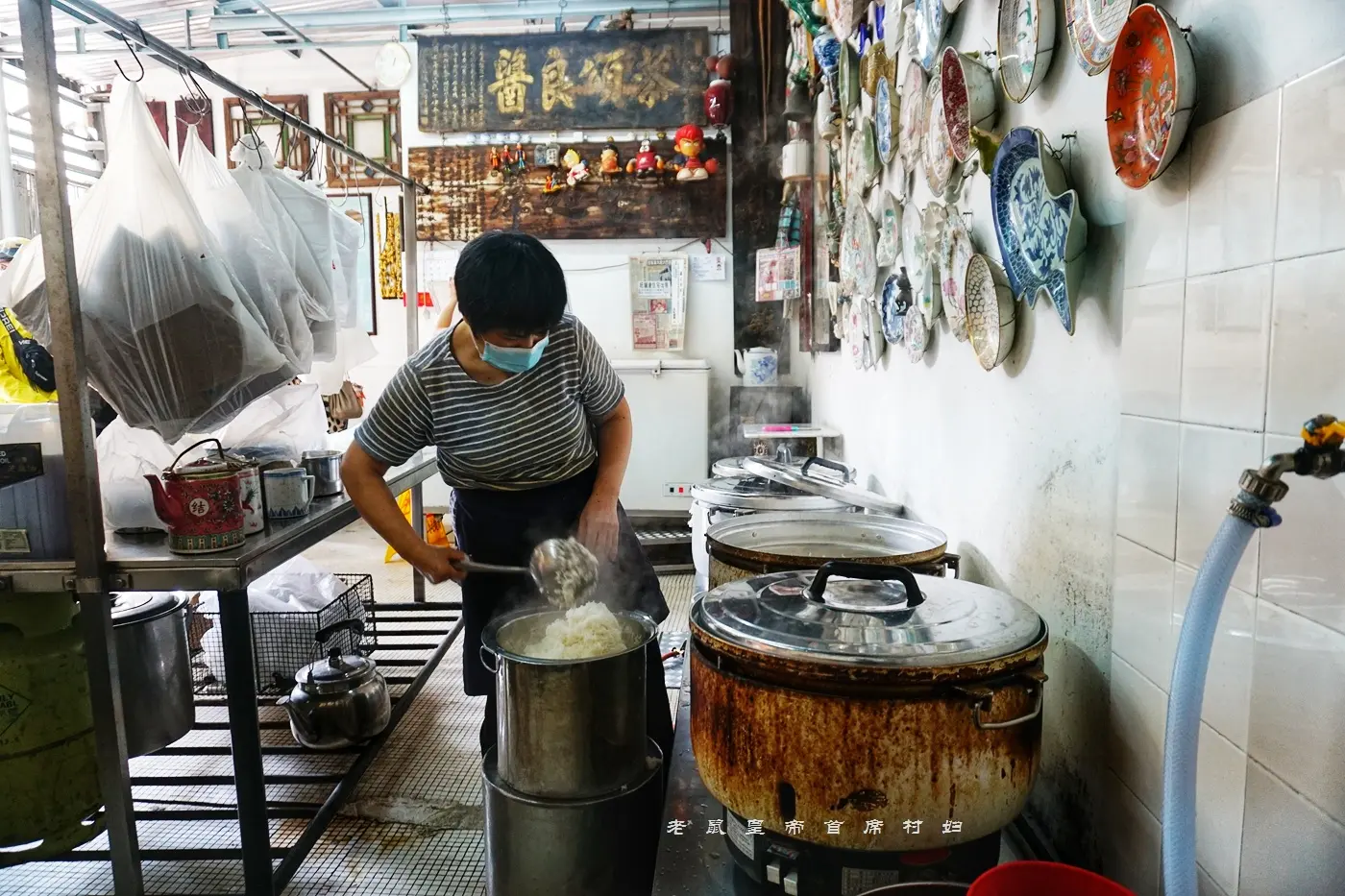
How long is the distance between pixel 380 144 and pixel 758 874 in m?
6.29

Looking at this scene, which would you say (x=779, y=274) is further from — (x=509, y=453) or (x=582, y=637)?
(x=582, y=637)

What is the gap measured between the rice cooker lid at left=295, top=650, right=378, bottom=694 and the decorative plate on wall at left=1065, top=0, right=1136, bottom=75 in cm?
277

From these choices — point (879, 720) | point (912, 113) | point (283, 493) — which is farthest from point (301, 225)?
point (879, 720)

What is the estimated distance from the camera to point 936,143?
6.77 ft

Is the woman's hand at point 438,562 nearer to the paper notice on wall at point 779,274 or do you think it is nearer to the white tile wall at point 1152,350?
the white tile wall at point 1152,350

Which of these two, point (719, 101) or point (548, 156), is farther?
point (548, 156)

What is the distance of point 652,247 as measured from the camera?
601cm

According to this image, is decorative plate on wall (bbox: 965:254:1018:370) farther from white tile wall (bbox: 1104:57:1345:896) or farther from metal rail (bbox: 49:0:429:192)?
metal rail (bbox: 49:0:429:192)

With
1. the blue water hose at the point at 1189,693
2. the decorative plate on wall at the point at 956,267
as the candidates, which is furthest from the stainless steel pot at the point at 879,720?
the decorative plate on wall at the point at 956,267

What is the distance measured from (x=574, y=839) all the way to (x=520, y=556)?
0.72m

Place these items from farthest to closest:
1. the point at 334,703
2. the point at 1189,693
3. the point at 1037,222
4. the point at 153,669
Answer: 1. the point at 334,703
2. the point at 153,669
3. the point at 1037,222
4. the point at 1189,693

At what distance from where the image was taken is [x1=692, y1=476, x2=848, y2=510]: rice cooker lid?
2553 mm

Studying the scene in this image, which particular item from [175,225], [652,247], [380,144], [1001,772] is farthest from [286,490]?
[380,144]

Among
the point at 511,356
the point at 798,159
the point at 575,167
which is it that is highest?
the point at 575,167
